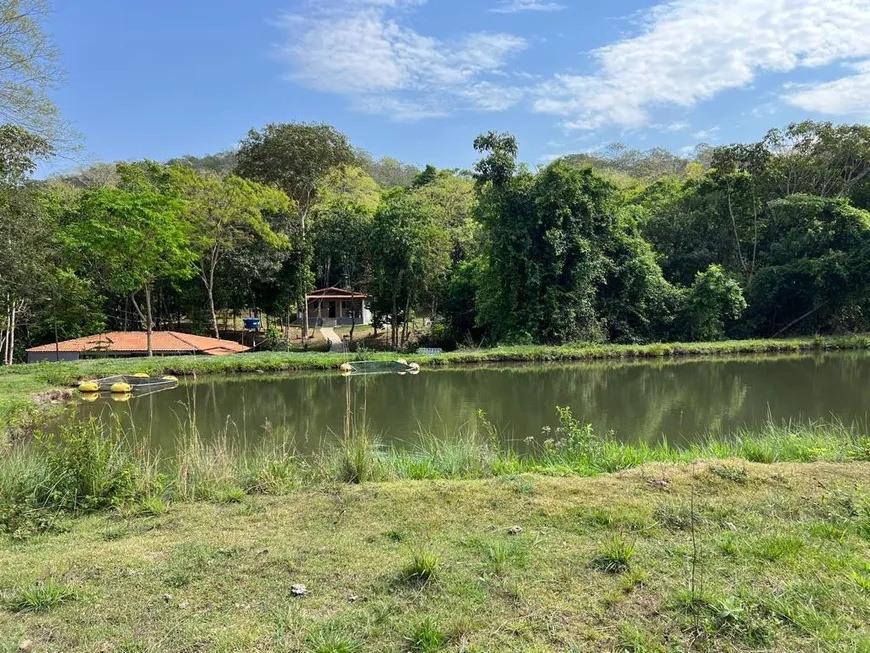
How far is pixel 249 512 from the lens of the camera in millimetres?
3785

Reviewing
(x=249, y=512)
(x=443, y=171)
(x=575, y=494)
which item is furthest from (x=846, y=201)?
(x=249, y=512)

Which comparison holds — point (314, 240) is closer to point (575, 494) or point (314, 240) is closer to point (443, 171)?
point (443, 171)

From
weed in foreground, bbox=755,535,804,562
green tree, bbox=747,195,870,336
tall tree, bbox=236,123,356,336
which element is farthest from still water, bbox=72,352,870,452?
Result: tall tree, bbox=236,123,356,336

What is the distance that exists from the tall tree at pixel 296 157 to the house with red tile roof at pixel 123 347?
611 cm

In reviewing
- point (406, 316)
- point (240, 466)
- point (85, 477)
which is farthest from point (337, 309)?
point (85, 477)

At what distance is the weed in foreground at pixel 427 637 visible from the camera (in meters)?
2.14

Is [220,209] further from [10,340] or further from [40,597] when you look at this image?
[40,597]

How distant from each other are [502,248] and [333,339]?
10202 mm

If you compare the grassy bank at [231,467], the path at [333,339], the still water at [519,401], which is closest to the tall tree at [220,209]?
the path at [333,339]

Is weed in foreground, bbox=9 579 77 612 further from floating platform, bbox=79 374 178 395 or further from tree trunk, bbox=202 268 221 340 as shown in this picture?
tree trunk, bbox=202 268 221 340

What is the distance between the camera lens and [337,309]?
32.2 m

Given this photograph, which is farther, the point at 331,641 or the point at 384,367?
the point at 384,367

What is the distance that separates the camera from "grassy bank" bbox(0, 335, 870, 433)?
12141 mm

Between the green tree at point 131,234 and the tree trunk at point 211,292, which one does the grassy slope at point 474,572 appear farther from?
the tree trunk at point 211,292
